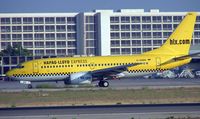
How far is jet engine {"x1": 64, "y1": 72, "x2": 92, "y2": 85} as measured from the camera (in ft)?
172

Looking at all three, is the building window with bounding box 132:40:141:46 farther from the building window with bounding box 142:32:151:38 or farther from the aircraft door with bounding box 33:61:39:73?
the aircraft door with bounding box 33:61:39:73

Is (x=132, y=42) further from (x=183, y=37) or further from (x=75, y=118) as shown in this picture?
(x=75, y=118)

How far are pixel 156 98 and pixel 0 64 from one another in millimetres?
55518

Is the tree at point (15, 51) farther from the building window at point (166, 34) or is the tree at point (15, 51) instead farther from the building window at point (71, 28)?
the building window at point (166, 34)

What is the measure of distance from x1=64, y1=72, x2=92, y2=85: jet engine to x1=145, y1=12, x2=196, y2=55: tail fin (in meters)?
8.44

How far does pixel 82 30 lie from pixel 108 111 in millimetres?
90155

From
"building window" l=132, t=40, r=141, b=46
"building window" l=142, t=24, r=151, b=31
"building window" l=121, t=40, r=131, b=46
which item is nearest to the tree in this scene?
"building window" l=121, t=40, r=131, b=46

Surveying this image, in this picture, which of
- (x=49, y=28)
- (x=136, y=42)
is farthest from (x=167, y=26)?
(x=49, y=28)

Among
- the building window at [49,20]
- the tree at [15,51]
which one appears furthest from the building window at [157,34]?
the tree at [15,51]

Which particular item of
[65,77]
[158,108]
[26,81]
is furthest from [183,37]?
[158,108]

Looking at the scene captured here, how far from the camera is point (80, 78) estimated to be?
5259 cm

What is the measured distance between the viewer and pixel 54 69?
179 ft

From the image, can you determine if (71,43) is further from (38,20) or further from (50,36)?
(38,20)

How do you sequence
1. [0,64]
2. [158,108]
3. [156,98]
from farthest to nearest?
[0,64] < [156,98] < [158,108]
